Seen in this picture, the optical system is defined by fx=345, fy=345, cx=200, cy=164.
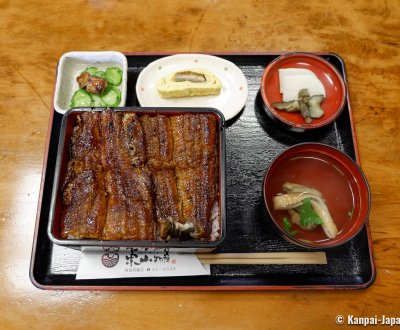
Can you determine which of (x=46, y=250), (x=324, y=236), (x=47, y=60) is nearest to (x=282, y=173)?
(x=324, y=236)

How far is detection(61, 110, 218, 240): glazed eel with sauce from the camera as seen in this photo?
73.7 inches

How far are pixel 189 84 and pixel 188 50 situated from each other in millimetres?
430

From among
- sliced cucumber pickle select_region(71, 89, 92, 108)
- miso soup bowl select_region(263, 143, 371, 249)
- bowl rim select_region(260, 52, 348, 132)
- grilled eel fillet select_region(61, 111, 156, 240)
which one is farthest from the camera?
sliced cucumber pickle select_region(71, 89, 92, 108)

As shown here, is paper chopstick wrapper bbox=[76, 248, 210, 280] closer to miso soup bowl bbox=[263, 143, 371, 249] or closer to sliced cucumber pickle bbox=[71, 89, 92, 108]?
miso soup bowl bbox=[263, 143, 371, 249]

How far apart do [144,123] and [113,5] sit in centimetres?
147

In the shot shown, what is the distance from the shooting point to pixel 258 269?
214 centimetres

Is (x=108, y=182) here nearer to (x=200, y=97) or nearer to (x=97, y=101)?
(x=97, y=101)

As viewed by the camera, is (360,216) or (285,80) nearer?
(360,216)

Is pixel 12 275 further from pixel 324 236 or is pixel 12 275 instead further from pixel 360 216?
pixel 360 216

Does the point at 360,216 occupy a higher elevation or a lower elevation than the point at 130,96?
lower

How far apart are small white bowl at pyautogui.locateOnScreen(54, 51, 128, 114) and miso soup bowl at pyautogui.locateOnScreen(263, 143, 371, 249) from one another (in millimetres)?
1230

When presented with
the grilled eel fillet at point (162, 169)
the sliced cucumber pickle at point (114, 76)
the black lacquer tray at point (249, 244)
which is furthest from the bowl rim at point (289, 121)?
the sliced cucumber pickle at point (114, 76)

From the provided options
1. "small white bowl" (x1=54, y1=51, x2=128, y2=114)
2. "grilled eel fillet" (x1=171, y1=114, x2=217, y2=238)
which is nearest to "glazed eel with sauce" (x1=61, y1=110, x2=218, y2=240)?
"grilled eel fillet" (x1=171, y1=114, x2=217, y2=238)

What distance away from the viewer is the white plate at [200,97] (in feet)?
8.39
